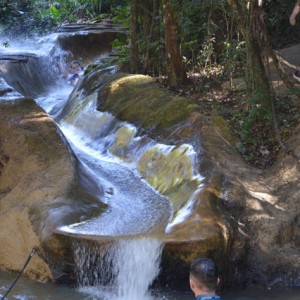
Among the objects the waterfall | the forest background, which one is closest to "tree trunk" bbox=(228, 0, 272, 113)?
the forest background

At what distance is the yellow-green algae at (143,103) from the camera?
9.27 metres

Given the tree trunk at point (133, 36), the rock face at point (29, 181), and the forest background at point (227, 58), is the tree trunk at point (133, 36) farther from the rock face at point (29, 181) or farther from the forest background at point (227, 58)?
the rock face at point (29, 181)

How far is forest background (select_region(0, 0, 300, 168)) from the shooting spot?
8234mm

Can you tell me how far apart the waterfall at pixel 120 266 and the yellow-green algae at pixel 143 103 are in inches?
130

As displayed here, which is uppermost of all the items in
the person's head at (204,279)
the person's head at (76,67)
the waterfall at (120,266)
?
the person's head at (204,279)

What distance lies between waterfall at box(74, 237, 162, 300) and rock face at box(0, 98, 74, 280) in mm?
506

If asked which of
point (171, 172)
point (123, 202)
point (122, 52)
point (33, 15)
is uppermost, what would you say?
point (33, 15)

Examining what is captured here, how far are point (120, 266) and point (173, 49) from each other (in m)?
5.78

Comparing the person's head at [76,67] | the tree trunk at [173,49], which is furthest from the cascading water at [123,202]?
the person's head at [76,67]

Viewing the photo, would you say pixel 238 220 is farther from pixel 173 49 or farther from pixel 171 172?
pixel 173 49

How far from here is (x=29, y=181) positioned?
752cm

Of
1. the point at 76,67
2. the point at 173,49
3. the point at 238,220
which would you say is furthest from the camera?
A: the point at 76,67

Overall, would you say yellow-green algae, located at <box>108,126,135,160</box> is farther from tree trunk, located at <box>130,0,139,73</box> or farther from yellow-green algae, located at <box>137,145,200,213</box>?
tree trunk, located at <box>130,0,139,73</box>

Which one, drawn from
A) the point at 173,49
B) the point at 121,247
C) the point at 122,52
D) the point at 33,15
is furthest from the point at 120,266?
the point at 33,15
